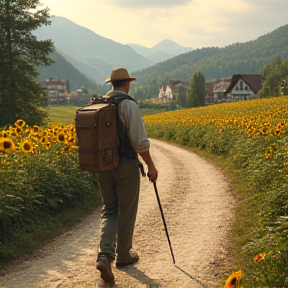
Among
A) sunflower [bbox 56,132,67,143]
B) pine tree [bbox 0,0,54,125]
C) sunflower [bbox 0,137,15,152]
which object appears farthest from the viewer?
pine tree [bbox 0,0,54,125]

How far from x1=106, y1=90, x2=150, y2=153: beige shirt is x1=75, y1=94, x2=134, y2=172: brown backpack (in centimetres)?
11

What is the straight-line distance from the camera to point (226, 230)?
714 centimetres

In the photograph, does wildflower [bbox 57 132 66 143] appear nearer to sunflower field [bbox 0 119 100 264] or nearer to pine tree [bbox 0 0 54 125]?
sunflower field [bbox 0 119 100 264]

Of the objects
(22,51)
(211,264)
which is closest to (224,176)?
(211,264)

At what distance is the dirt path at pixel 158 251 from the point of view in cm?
510

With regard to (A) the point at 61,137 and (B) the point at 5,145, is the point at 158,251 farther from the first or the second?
(A) the point at 61,137

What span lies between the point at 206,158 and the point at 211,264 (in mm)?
11546

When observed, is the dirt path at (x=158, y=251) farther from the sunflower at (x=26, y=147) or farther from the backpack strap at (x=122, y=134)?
the sunflower at (x=26, y=147)

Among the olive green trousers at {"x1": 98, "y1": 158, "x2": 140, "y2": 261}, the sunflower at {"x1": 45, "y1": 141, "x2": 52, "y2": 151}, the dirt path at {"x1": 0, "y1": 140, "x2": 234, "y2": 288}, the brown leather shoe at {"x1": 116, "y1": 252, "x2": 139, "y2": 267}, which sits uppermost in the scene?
the sunflower at {"x1": 45, "y1": 141, "x2": 52, "y2": 151}

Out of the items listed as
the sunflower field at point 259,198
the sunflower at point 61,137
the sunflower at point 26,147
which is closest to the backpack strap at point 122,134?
the sunflower field at point 259,198

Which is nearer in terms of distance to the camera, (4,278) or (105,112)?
Answer: (105,112)

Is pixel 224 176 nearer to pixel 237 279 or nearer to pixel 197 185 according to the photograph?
pixel 197 185

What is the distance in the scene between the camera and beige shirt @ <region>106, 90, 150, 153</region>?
4.99 meters

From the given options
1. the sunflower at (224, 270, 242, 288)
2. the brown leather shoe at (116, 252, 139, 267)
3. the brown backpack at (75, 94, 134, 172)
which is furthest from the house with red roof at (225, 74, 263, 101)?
the sunflower at (224, 270, 242, 288)
